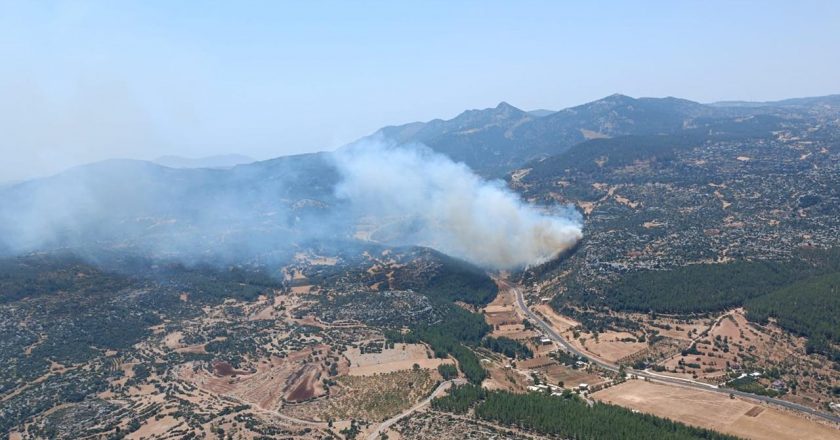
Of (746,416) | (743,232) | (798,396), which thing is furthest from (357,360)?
(743,232)

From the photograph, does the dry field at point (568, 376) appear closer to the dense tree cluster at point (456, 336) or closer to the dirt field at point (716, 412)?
the dirt field at point (716, 412)

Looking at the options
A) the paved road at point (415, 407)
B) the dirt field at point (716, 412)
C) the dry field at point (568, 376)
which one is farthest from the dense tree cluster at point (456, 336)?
the dirt field at point (716, 412)

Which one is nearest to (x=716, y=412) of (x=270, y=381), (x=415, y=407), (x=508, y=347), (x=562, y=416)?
(x=562, y=416)

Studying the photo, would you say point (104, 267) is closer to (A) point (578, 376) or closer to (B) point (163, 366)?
(B) point (163, 366)

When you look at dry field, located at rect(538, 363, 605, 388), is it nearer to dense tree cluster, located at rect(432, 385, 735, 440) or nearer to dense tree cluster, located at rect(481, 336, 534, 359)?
dense tree cluster, located at rect(481, 336, 534, 359)

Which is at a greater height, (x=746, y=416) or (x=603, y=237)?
(x=603, y=237)

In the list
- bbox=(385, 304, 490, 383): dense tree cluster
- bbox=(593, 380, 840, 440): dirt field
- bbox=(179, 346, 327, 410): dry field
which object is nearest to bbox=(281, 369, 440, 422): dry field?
bbox=(179, 346, 327, 410): dry field
